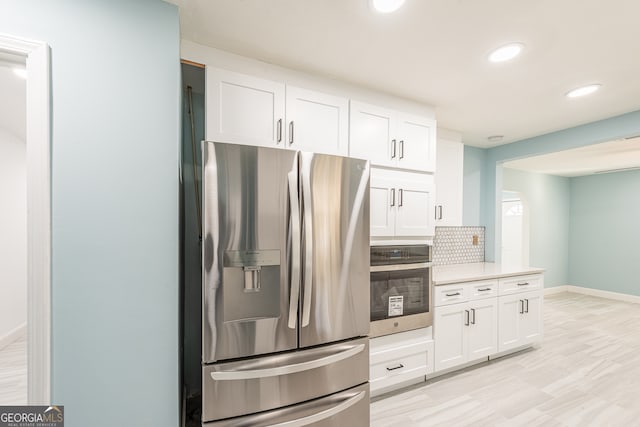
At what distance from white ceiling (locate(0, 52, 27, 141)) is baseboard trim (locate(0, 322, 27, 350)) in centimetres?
79

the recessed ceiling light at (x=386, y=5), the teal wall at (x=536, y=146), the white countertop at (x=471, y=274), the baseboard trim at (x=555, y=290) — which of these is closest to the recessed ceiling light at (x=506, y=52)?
the recessed ceiling light at (x=386, y=5)

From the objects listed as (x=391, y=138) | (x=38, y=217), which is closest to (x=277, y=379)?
(x=38, y=217)

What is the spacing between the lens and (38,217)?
1.15 metres

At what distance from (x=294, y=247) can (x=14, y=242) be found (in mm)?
1211

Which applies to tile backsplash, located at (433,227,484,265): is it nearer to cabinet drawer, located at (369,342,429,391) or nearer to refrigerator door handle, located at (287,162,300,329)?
cabinet drawer, located at (369,342,429,391)

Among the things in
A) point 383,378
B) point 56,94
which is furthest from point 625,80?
point 56,94

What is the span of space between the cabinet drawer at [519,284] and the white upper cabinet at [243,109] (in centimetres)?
271

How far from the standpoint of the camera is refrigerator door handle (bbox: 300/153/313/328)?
1511mm

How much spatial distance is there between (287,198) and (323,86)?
3.73 feet

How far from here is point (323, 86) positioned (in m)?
2.15

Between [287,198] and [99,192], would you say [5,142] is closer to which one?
[99,192]

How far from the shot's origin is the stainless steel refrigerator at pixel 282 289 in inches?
53.5

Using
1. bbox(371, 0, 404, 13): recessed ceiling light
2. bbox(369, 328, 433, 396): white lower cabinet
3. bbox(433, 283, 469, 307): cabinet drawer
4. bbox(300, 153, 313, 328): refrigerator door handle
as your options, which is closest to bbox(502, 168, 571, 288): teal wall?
bbox(433, 283, 469, 307): cabinet drawer

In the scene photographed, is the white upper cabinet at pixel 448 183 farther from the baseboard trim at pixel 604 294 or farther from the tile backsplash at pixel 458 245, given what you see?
the baseboard trim at pixel 604 294
